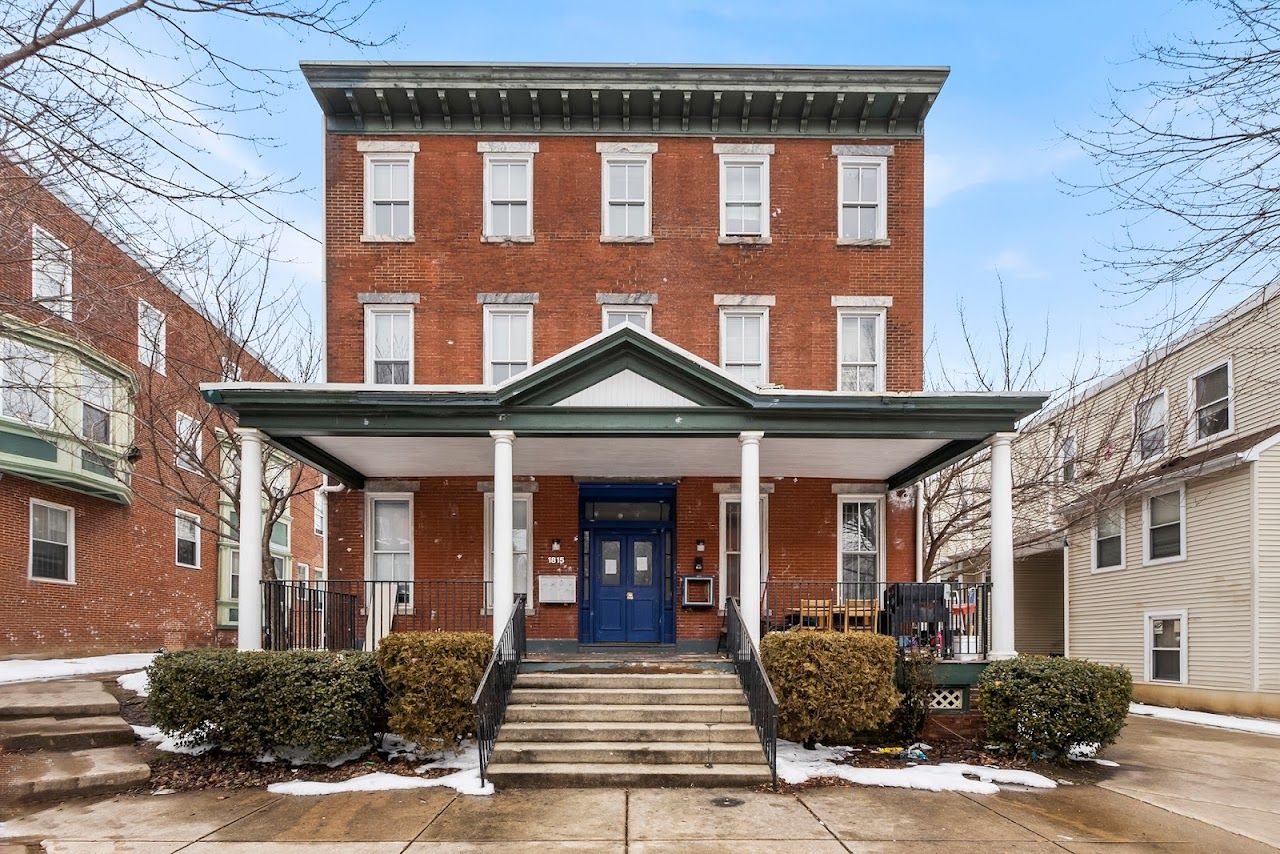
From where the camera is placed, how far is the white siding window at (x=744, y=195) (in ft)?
49.5

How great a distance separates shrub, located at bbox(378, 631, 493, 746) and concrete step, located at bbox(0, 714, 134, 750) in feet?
10.9

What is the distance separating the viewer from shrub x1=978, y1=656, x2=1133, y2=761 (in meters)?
9.80

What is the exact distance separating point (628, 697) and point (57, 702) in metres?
6.99

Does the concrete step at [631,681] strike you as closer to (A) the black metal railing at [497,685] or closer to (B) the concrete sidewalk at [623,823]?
(A) the black metal railing at [497,685]

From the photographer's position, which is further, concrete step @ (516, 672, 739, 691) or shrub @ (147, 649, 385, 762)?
concrete step @ (516, 672, 739, 691)

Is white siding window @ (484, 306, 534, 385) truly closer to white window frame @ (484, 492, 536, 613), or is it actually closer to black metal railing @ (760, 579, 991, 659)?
white window frame @ (484, 492, 536, 613)

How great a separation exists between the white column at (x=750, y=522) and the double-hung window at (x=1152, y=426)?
37.5 ft

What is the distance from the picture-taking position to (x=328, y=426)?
36.7 feet

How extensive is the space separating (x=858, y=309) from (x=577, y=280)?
484cm

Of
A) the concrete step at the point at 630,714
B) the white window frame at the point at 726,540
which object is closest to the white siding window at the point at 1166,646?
the white window frame at the point at 726,540

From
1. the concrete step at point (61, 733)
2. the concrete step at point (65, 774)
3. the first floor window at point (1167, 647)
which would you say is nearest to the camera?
the concrete step at point (65, 774)

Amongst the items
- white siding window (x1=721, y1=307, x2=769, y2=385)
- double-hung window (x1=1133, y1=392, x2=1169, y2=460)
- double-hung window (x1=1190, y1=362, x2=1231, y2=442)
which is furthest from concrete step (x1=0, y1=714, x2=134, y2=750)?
double-hung window (x1=1190, y1=362, x2=1231, y2=442)

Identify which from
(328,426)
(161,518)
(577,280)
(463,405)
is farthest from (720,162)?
(161,518)

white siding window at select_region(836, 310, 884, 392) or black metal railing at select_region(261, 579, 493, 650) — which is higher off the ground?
white siding window at select_region(836, 310, 884, 392)
